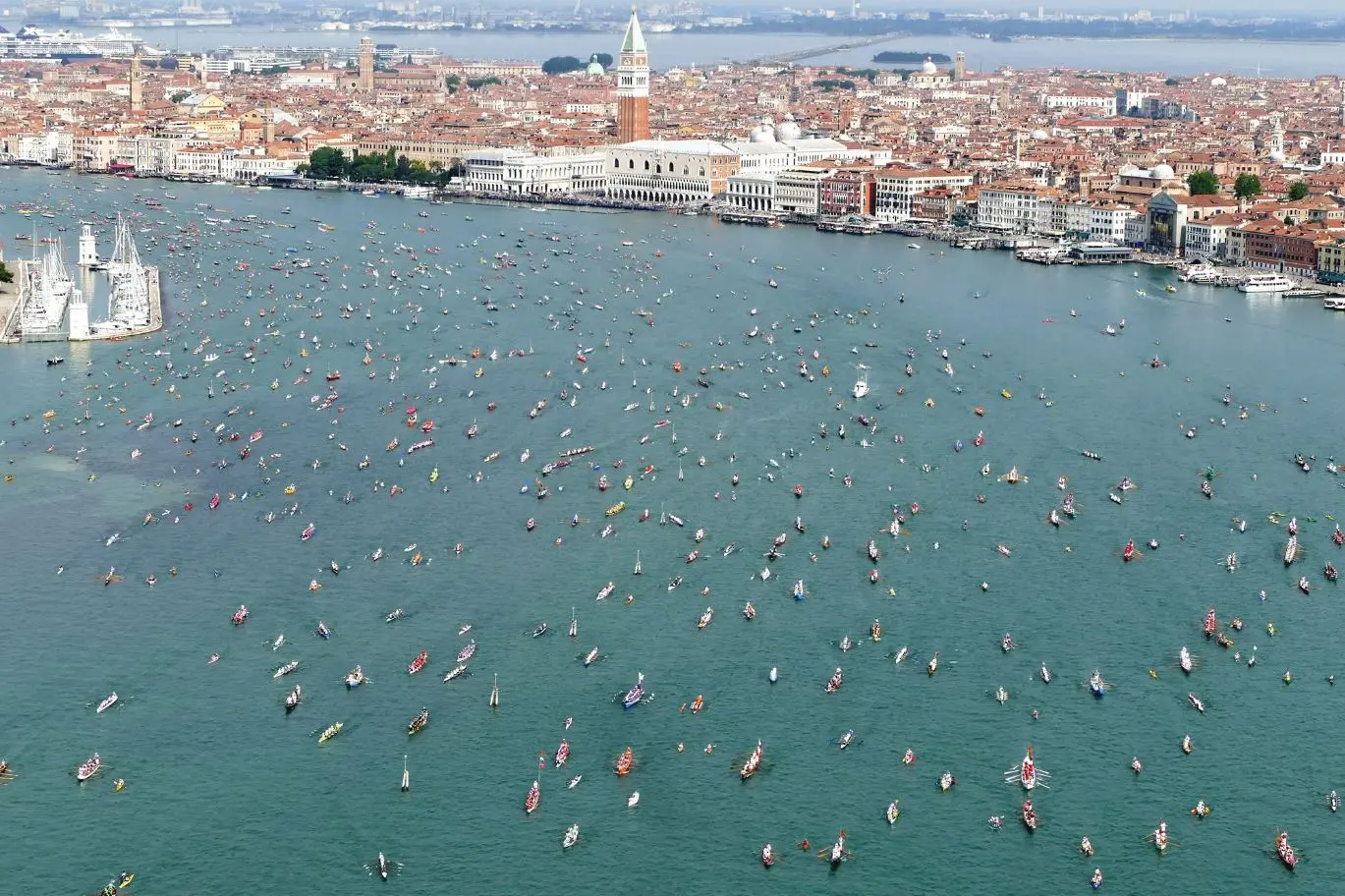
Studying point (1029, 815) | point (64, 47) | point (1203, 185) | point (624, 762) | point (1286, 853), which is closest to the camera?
point (1286, 853)

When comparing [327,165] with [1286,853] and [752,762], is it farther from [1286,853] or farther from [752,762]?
[1286,853]

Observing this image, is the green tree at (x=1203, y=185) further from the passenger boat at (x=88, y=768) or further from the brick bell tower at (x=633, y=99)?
the passenger boat at (x=88, y=768)

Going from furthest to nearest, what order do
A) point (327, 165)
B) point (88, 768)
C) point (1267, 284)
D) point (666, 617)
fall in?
point (327, 165) < point (1267, 284) < point (666, 617) < point (88, 768)

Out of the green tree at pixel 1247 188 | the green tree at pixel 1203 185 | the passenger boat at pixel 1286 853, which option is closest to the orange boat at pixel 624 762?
the passenger boat at pixel 1286 853

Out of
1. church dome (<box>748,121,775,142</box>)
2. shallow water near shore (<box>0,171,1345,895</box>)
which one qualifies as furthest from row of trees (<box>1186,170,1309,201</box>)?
church dome (<box>748,121,775,142</box>)

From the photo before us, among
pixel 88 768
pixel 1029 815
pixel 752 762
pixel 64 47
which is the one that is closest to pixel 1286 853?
pixel 1029 815
